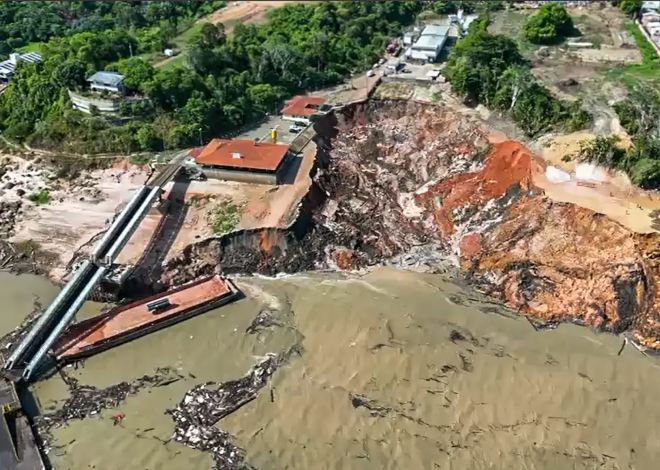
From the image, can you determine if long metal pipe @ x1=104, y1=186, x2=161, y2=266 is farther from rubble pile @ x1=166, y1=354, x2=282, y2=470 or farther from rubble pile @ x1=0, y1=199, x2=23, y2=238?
rubble pile @ x1=166, y1=354, x2=282, y2=470

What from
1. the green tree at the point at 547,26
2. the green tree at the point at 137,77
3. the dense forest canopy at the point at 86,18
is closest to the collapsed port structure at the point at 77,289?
the green tree at the point at 137,77

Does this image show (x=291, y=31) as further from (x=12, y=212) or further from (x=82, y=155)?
(x=12, y=212)

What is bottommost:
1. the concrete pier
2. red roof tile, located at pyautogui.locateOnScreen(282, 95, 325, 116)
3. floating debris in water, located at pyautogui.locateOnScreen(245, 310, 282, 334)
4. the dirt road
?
floating debris in water, located at pyautogui.locateOnScreen(245, 310, 282, 334)

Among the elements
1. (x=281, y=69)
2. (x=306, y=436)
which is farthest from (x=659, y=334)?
(x=281, y=69)

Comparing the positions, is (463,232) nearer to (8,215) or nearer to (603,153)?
(603,153)

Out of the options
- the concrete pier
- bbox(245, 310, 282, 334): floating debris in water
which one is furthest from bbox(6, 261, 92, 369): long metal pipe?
bbox(245, 310, 282, 334): floating debris in water

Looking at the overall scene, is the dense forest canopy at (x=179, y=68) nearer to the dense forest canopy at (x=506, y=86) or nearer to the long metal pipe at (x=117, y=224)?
the long metal pipe at (x=117, y=224)
